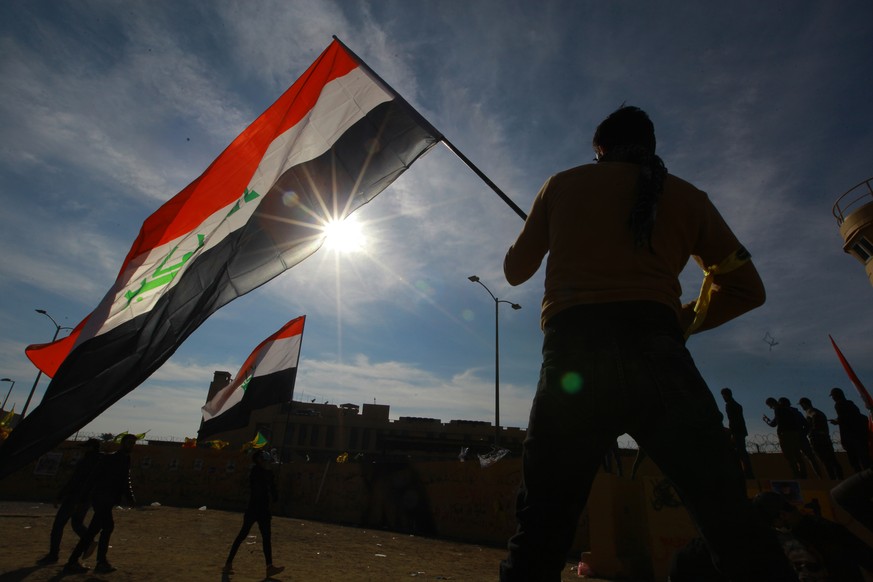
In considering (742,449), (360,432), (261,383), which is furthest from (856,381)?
(360,432)

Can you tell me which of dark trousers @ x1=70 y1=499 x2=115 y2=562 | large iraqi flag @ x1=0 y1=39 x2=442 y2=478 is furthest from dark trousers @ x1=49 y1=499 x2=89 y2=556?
large iraqi flag @ x1=0 y1=39 x2=442 y2=478

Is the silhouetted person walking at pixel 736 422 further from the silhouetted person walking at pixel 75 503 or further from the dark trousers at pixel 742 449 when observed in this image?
the silhouetted person walking at pixel 75 503

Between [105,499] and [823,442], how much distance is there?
12.2 meters

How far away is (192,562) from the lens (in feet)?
25.5

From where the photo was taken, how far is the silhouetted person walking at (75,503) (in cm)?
727

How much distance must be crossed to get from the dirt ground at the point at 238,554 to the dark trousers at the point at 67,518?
1.01 feet

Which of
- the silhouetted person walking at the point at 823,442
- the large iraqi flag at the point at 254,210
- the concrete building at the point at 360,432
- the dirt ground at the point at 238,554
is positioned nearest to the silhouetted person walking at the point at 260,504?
the dirt ground at the point at 238,554

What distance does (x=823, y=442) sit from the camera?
29.3 feet

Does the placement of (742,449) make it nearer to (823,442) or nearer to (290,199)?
(823,442)

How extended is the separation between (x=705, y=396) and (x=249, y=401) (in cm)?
1517

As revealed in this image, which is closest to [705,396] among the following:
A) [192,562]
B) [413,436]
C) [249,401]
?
[192,562]

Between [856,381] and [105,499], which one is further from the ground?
[856,381]

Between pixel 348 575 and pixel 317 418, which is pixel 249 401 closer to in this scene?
pixel 348 575

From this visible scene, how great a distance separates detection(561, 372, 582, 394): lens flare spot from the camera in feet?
4.60
